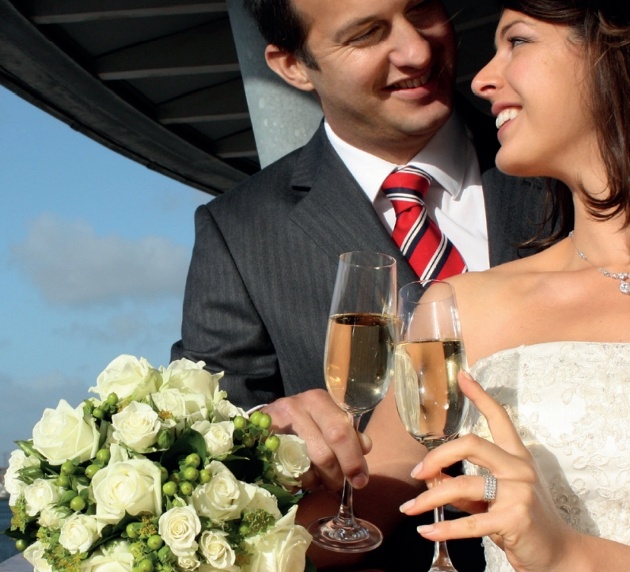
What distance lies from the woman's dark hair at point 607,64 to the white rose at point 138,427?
4.84 ft

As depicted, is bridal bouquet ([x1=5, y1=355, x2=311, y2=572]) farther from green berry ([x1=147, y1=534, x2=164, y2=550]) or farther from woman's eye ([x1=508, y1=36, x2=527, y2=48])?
woman's eye ([x1=508, y1=36, x2=527, y2=48])

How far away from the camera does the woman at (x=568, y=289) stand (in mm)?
2766

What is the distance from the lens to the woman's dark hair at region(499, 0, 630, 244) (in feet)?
9.47

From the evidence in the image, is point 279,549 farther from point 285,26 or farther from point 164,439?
point 285,26

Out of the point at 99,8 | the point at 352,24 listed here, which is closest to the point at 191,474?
the point at 352,24

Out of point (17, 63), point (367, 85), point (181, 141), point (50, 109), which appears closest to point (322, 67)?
point (367, 85)

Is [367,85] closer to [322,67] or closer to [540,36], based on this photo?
[322,67]

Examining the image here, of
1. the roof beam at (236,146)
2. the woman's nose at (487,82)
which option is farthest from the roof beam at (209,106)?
the woman's nose at (487,82)

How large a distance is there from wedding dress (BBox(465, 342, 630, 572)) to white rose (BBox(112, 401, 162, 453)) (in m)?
0.87

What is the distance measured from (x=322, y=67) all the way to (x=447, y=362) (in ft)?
6.76

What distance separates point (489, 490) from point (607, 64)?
4.80ft

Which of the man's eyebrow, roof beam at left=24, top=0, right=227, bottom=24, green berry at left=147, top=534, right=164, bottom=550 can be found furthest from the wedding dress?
roof beam at left=24, top=0, right=227, bottom=24

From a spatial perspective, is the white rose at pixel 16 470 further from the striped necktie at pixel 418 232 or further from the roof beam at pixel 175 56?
the roof beam at pixel 175 56

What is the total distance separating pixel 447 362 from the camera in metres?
2.29
